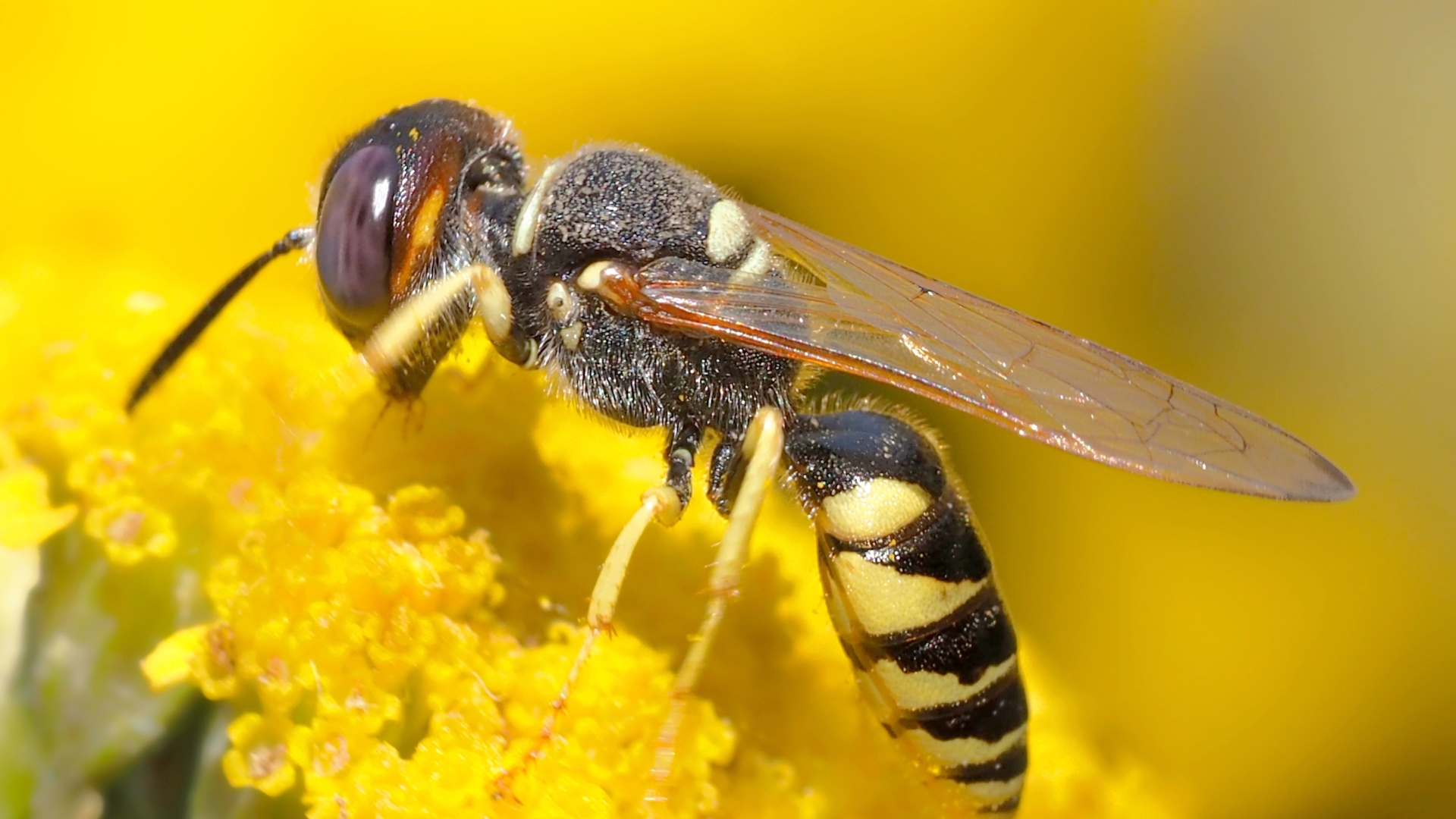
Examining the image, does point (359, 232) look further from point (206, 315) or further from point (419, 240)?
point (206, 315)

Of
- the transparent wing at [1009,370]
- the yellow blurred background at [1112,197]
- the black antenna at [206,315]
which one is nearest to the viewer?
the transparent wing at [1009,370]

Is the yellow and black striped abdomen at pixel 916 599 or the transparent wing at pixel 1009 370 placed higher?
the transparent wing at pixel 1009 370

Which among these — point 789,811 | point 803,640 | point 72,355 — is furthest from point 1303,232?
point 72,355

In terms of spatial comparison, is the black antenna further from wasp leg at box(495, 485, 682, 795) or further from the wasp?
wasp leg at box(495, 485, 682, 795)

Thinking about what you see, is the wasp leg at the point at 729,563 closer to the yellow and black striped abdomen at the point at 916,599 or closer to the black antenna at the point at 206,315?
the yellow and black striped abdomen at the point at 916,599

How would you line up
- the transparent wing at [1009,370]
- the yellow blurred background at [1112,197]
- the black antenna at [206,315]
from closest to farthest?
the transparent wing at [1009,370], the black antenna at [206,315], the yellow blurred background at [1112,197]

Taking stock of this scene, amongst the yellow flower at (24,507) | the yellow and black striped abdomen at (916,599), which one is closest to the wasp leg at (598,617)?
the yellow and black striped abdomen at (916,599)

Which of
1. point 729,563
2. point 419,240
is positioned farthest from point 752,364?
point 419,240
